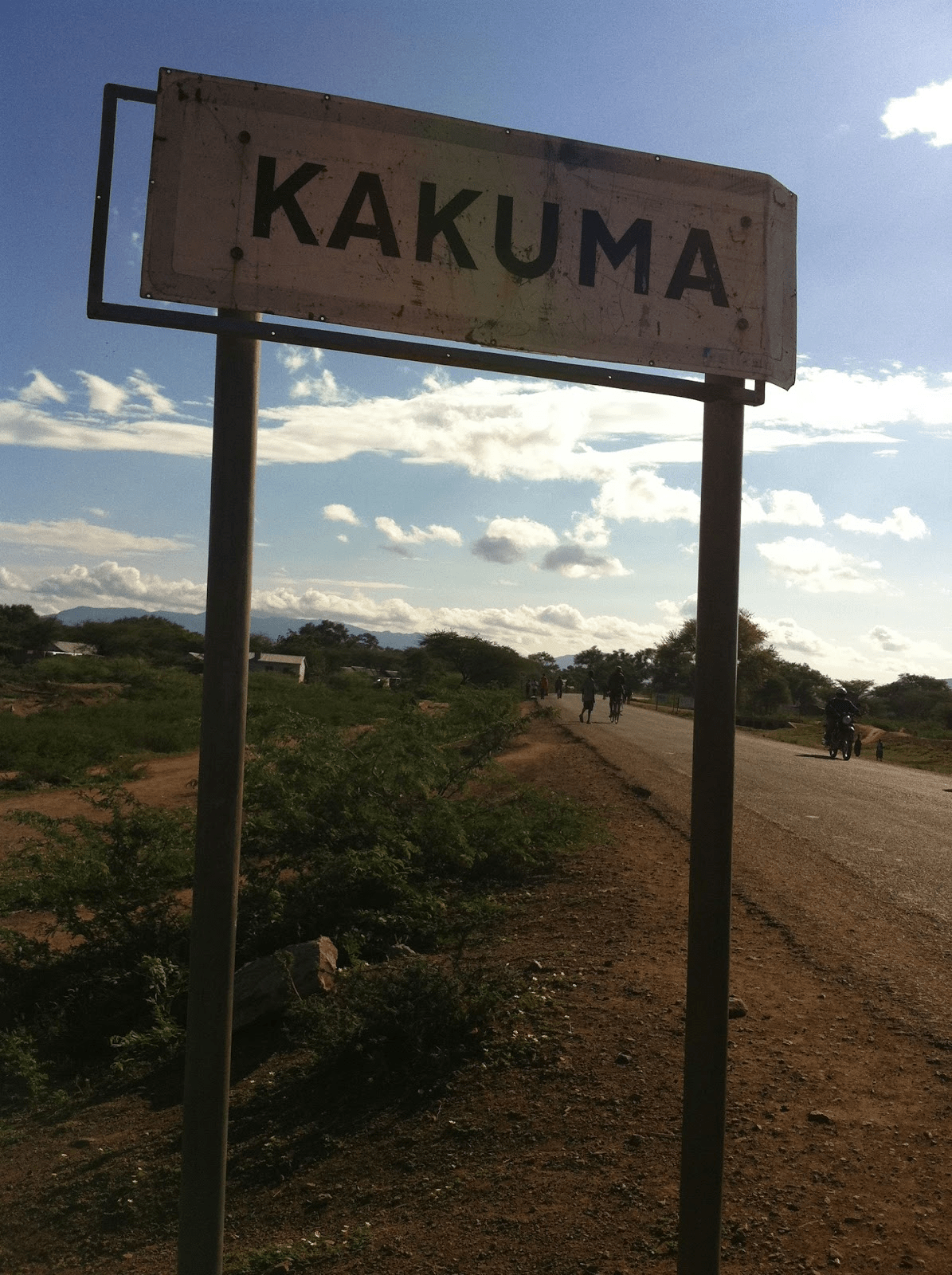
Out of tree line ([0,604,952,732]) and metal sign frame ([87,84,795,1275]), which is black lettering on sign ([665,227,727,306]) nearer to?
metal sign frame ([87,84,795,1275])

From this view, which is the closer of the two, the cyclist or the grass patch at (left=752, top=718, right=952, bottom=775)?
the grass patch at (left=752, top=718, right=952, bottom=775)

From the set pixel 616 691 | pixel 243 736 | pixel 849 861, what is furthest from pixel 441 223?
pixel 616 691

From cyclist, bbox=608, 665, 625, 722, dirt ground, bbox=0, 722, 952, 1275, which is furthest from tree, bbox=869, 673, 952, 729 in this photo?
dirt ground, bbox=0, 722, 952, 1275

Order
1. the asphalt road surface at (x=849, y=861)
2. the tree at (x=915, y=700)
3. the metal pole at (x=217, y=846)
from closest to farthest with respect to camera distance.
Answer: the metal pole at (x=217, y=846)
the asphalt road surface at (x=849, y=861)
the tree at (x=915, y=700)

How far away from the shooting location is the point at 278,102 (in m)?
2.02

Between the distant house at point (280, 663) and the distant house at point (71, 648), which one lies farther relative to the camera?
the distant house at point (280, 663)

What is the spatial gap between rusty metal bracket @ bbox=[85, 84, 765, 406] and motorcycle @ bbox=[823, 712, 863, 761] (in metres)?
19.4

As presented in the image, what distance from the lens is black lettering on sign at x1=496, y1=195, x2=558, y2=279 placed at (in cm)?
209

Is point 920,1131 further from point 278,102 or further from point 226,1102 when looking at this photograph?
point 278,102

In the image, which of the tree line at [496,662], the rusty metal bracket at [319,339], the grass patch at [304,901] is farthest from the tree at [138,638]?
the rusty metal bracket at [319,339]

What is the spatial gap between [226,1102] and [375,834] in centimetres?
567

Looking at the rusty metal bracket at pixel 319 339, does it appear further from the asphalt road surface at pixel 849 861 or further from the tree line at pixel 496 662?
the tree line at pixel 496 662

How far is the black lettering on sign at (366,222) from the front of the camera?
204cm

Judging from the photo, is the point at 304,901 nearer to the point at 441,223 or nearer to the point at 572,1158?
the point at 572,1158
